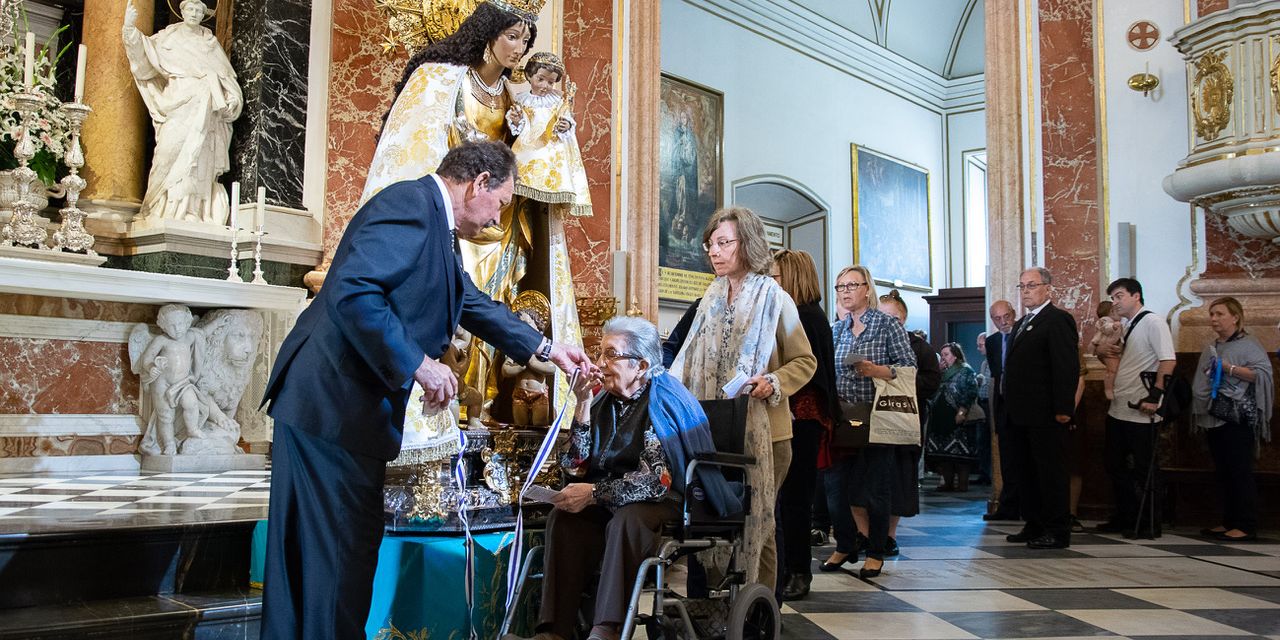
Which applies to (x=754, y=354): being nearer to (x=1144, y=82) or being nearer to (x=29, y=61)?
(x=29, y=61)

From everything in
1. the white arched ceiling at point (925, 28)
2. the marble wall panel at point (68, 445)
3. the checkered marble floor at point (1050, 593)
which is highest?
the white arched ceiling at point (925, 28)

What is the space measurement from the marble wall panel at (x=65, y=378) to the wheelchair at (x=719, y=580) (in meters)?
3.49

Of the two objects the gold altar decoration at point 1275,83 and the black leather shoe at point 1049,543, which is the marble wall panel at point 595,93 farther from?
the gold altar decoration at point 1275,83

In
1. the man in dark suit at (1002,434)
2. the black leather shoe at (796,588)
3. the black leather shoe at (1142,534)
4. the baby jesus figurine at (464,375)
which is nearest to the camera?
the baby jesus figurine at (464,375)

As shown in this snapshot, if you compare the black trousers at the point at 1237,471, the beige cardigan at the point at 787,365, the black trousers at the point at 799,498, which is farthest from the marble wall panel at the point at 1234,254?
the beige cardigan at the point at 787,365

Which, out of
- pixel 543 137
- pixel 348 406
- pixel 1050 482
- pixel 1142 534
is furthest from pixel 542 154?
pixel 1142 534

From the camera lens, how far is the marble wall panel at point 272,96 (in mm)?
6422

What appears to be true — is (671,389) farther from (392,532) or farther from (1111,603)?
(1111,603)

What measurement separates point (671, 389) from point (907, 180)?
13.8m

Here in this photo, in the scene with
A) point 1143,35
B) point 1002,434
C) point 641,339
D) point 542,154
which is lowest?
point 1002,434

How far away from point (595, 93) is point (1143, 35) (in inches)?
172

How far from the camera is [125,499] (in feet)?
13.5

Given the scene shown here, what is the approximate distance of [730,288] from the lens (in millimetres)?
3986

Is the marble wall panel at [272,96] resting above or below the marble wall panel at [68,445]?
above
